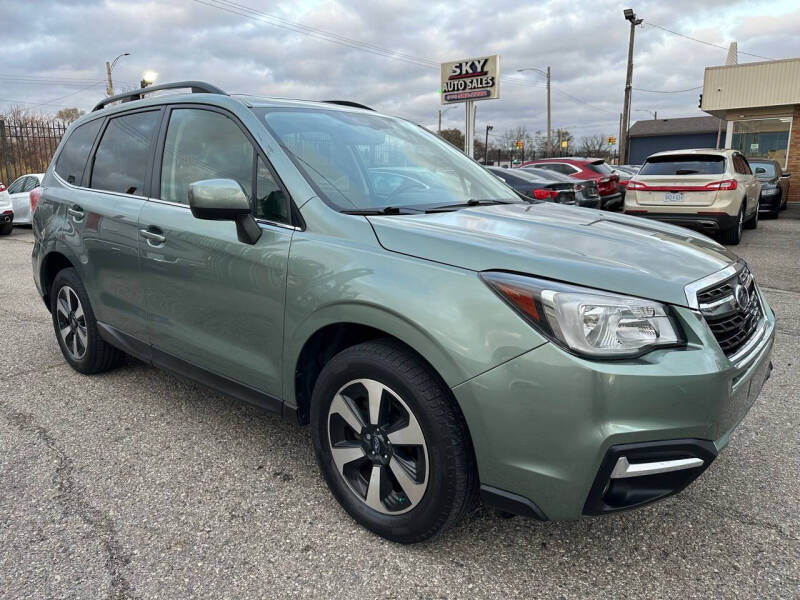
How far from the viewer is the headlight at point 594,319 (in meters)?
1.79

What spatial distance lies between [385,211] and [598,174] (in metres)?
13.1

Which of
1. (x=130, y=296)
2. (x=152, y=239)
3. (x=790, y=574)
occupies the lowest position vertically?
(x=790, y=574)

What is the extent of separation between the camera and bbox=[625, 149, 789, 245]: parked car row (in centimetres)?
944

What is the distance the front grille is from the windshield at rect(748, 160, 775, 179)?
49.4ft

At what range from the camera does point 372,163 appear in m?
2.90

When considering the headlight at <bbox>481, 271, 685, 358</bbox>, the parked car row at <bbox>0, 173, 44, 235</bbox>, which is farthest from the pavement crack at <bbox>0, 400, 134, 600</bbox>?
the parked car row at <bbox>0, 173, 44, 235</bbox>

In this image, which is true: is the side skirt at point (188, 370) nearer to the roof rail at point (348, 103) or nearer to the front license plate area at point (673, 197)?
the roof rail at point (348, 103)

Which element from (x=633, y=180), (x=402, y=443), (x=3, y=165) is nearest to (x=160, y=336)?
(x=402, y=443)

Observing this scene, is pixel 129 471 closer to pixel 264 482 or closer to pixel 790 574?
pixel 264 482

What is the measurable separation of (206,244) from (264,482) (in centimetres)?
114

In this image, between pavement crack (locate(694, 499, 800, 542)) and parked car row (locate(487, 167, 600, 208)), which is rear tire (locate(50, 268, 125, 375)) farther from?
parked car row (locate(487, 167, 600, 208))

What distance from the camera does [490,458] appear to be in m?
1.94

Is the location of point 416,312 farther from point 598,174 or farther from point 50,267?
point 598,174

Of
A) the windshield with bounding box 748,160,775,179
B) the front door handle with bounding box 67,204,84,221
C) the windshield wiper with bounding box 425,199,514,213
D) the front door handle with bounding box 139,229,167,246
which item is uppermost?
the windshield wiper with bounding box 425,199,514,213
